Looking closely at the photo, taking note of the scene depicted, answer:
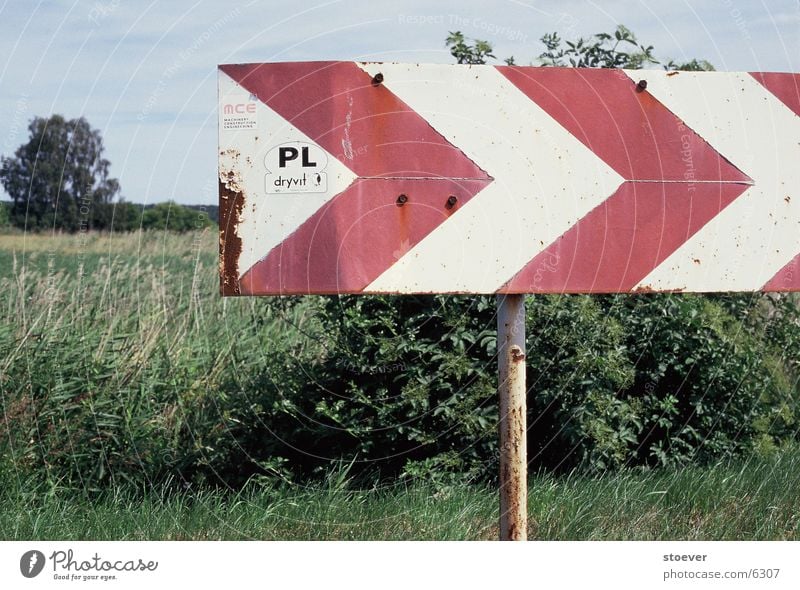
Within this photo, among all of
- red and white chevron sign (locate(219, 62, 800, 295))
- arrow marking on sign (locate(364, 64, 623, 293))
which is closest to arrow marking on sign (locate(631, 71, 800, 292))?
red and white chevron sign (locate(219, 62, 800, 295))

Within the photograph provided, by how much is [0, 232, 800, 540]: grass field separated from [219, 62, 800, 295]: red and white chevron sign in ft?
3.93

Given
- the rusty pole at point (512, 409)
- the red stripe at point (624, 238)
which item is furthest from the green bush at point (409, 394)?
the red stripe at point (624, 238)

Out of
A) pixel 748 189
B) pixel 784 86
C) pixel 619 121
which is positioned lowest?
pixel 748 189

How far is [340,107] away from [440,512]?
1.84 m

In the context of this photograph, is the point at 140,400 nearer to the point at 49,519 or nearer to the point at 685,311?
the point at 49,519

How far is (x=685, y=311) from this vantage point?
4.77m

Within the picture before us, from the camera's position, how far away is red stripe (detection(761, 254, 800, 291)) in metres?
3.39

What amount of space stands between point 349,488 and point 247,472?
0.69m

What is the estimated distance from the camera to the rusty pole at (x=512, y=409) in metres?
3.18

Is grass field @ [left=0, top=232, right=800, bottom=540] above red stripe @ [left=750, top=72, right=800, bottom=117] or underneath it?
underneath

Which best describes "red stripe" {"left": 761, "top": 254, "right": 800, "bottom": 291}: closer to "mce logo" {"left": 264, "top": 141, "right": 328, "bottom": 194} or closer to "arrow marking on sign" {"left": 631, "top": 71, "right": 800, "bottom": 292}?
"arrow marking on sign" {"left": 631, "top": 71, "right": 800, "bottom": 292}

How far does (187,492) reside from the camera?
177 inches

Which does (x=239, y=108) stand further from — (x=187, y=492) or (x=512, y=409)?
(x=187, y=492)

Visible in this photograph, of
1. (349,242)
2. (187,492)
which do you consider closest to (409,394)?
(187,492)
